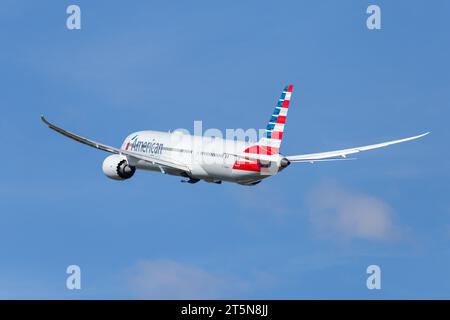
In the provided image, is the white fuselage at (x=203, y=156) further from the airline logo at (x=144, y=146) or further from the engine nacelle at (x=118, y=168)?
the engine nacelle at (x=118, y=168)

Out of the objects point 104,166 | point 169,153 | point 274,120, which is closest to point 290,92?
point 274,120

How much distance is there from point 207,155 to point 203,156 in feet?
1.74

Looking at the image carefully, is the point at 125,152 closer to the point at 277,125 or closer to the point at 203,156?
the point at 203,156

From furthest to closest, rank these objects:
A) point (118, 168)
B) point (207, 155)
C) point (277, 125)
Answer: point (118, 168) → point (207, 155) → point (277, 125)

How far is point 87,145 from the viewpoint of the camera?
136625 mm

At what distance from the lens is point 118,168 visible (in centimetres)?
14462

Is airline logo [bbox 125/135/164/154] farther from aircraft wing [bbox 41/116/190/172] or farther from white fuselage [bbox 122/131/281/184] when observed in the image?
aircraft wing [bbox 41/116/190/172]

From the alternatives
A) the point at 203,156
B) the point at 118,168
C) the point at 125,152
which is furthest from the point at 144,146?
the point at 203,156

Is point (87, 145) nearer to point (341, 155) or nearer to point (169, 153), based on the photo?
point (169, 153)

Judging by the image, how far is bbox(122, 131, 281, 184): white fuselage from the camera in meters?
132

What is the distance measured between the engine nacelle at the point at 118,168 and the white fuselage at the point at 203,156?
156 cm

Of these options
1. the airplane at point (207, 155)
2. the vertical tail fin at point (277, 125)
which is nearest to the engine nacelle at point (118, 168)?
the airplane at point (207, 155)
